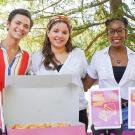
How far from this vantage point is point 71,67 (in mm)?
→ 2555

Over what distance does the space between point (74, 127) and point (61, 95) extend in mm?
256

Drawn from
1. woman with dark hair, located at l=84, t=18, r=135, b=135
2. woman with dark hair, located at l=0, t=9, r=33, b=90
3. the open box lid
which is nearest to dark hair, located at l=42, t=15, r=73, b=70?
woman with dark hair, located at l=0, t=9, r=33, b=90

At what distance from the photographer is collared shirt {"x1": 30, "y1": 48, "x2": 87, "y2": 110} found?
2.54 metres

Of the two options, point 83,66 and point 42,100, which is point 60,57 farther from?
point 42,100

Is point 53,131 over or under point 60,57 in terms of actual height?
under

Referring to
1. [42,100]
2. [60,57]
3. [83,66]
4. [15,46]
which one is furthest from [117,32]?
[42,100]

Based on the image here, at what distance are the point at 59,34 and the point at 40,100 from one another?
2.05 ft

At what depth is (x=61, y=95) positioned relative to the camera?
83.5 inches

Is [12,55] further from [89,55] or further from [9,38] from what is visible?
[89,55]

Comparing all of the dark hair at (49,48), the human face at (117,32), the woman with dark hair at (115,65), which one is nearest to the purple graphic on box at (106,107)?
the woman with dark hair at (115,65)

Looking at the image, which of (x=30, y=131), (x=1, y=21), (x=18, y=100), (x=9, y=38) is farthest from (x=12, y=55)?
(x=1, y=21)

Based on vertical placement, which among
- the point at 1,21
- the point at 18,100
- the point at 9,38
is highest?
the point at 1,21

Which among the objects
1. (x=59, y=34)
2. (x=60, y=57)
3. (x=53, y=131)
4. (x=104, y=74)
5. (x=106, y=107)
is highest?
(x=59, y=34)

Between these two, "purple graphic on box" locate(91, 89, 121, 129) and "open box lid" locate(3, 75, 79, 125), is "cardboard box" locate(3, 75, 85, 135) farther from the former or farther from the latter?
"purple graphic on box" locate(91, 89, 121, 129)
